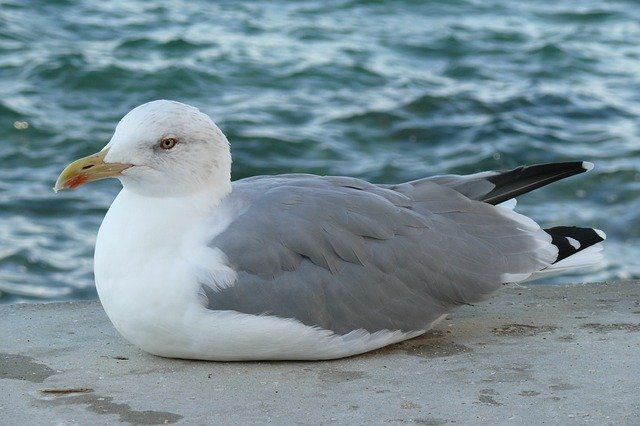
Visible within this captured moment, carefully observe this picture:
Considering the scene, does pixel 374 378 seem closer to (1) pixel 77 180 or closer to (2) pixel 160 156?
(2) pixel 160 156

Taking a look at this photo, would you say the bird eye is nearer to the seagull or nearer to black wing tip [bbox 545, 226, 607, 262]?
the seagull

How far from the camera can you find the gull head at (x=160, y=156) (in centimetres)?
A: 426

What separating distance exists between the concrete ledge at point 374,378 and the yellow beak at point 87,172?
674 mm

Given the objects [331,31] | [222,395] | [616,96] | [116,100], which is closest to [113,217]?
[222,395]

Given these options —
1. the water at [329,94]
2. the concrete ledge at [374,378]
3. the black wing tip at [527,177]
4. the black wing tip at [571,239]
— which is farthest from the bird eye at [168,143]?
the water at [329,94]

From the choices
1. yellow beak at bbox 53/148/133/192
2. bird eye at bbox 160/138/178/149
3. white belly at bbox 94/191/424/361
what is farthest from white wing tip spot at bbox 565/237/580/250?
yellow beak at bbox 53/148/133/192

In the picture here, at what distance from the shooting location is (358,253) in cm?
438

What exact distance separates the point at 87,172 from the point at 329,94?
261 inches

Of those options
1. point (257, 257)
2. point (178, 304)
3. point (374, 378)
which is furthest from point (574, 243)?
point (178, 304)

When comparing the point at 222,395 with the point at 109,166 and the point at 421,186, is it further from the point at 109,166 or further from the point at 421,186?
the point at 421,186

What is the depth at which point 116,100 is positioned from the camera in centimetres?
1028

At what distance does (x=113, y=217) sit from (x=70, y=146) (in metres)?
5.02

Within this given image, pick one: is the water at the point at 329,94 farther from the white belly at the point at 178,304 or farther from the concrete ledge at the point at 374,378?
the white belly at the point at 178,304

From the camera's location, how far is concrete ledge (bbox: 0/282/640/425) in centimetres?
376
